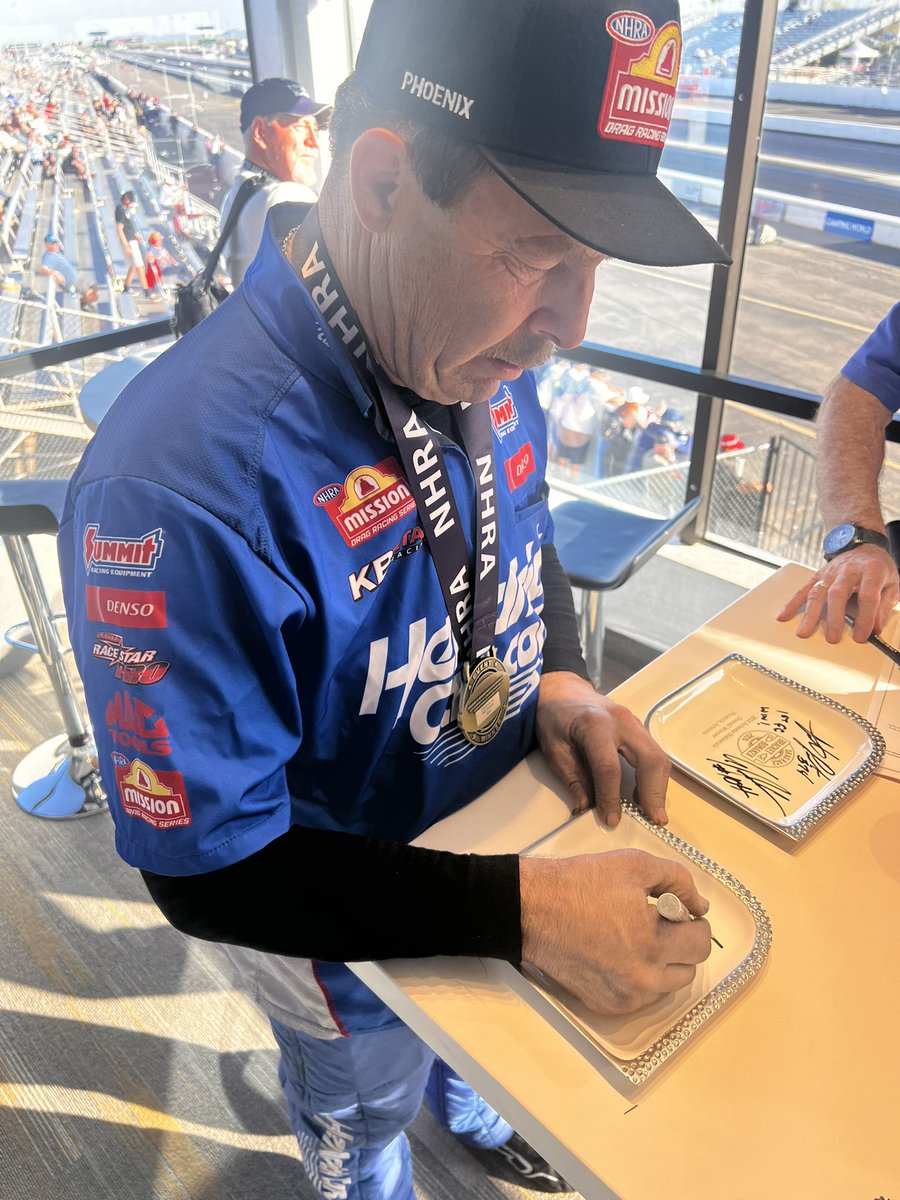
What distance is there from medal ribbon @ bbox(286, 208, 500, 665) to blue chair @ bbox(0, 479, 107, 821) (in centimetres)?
156

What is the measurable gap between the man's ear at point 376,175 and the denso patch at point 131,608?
1.26 ft

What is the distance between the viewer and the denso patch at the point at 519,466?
1075 mm

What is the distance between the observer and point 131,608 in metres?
0.71

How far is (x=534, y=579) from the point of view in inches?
44.3

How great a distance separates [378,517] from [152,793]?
0.34 metres

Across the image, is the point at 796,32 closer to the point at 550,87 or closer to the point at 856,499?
the point at 856,499

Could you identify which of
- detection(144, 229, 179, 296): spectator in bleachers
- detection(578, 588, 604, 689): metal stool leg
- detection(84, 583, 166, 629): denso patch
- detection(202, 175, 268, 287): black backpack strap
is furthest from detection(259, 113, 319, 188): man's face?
detection(84, 583, 166, 629): denso patch

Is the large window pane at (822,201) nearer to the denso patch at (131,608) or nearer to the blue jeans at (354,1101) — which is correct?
the blue jeans at (354,1101)

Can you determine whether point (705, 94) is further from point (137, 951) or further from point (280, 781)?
point (137, 951)

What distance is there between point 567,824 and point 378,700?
0.31 meters

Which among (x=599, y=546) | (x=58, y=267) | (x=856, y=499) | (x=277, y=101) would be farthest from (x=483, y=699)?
(x=58, y=267)

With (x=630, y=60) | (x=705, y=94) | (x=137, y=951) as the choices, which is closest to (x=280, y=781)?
(x=630, y=60)

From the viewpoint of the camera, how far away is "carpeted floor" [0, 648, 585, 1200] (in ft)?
5.63

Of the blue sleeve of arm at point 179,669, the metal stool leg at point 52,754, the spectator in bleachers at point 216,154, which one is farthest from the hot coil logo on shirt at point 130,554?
the spectator in bleachers at point 216,154
